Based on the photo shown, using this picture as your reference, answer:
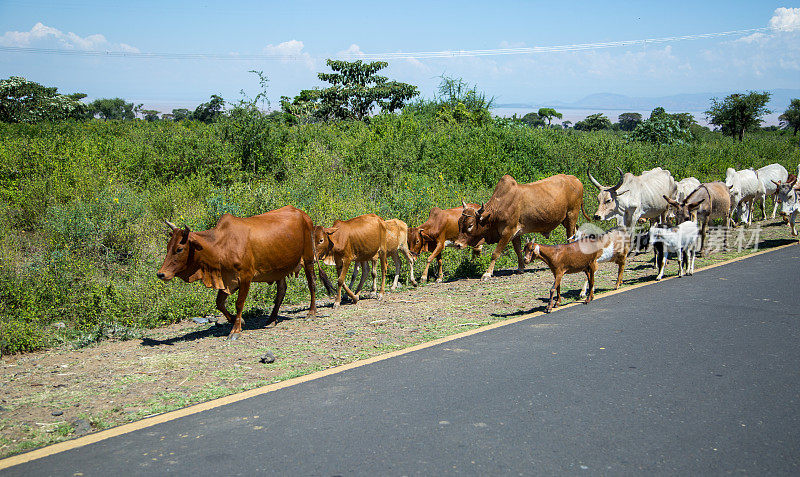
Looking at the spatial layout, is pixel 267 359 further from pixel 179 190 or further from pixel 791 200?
pixel 791 200

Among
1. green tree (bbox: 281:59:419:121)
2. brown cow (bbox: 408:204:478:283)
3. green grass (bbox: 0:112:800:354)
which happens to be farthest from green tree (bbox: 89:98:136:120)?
brown cow (bbox: 408:204:478:283)

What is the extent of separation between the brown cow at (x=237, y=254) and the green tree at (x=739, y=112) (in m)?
43.1

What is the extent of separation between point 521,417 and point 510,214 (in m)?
8.23

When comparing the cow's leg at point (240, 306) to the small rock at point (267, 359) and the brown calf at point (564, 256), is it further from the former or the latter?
the brown calf at point (564, 256)

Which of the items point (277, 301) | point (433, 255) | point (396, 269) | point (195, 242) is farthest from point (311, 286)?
point (433, 255)

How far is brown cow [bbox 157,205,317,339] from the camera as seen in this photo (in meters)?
8.08

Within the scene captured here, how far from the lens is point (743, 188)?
62.1 ft

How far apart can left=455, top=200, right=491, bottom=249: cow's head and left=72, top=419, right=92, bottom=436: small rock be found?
29.2ft

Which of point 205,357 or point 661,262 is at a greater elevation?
point 661,262

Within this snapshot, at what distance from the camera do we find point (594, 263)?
9.88 m

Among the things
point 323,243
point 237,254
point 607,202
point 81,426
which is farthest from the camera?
point 607,202

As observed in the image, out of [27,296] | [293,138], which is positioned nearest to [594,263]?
[27,296]

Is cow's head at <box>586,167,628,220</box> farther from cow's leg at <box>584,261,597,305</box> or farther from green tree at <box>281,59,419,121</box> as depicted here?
green tree at <box>281,59,419,121</box>

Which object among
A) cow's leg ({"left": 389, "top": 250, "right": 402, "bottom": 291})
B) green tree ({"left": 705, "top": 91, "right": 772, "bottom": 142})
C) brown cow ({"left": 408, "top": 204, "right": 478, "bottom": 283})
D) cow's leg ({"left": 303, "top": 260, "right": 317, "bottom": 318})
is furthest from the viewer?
green tree ({"left": 705, "top": 91, "right": 772, "bottom": 142})
